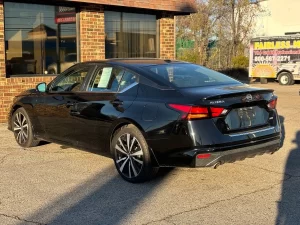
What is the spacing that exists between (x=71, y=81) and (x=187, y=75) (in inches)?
75.6

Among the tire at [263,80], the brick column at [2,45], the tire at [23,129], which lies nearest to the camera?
the tire at [23,129]

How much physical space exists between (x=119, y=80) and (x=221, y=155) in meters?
1.83

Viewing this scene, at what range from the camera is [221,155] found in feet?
16.6

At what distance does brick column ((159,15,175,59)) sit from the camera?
12969mm

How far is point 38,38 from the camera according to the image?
10820mm

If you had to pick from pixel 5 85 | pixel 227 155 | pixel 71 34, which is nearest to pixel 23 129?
A: pixel 5 85

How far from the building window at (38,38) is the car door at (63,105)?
3764 mm

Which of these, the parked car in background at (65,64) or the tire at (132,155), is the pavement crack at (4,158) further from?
the parked car in background at (65,64)

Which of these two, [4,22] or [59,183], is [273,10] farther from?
[59,183]

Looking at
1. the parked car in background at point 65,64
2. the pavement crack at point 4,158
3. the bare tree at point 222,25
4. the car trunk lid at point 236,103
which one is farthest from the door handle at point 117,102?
the bare tree at point 222,25

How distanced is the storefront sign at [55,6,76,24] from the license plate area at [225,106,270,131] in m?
7.02

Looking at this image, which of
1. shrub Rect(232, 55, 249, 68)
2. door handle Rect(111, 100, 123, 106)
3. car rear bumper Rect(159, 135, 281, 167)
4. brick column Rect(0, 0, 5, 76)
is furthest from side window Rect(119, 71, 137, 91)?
shrub Rect(232, 55, 249, 68)

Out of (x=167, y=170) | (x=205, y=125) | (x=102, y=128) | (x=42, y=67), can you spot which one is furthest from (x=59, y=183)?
(x=42, y=67)

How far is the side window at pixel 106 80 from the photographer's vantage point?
6.06 m
